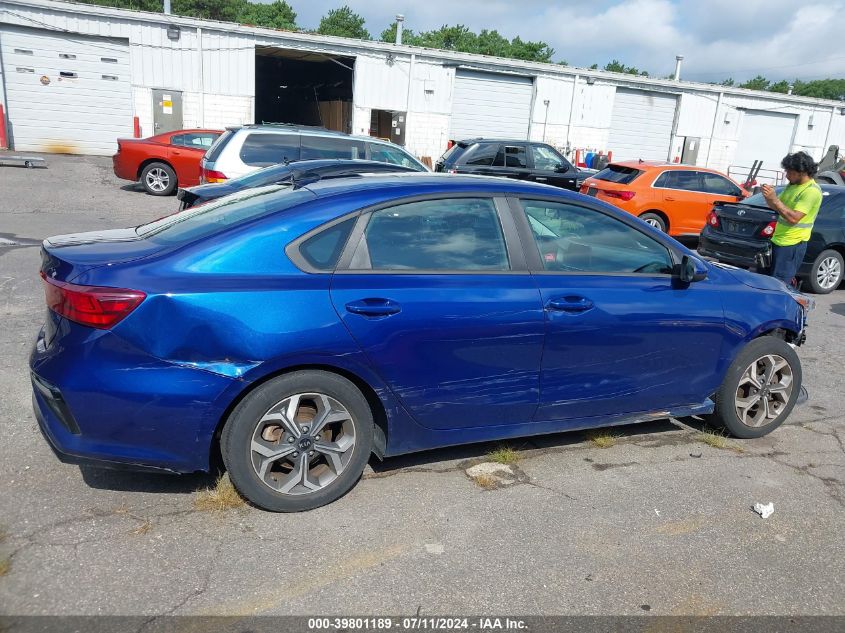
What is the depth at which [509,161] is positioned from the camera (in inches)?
600

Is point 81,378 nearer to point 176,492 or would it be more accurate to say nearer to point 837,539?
point 176,492

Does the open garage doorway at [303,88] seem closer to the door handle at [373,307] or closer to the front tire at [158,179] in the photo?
the front tire at [158,179]

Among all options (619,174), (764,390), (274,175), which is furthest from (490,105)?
(764,390)

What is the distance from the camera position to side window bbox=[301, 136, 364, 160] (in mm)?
10711

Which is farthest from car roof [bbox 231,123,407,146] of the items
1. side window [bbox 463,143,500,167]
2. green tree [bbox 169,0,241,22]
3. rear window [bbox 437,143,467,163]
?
green tree [bbox 169,0,241,22]

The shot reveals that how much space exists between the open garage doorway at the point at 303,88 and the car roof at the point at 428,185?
21.9 m

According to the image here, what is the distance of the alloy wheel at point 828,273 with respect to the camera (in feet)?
31.3

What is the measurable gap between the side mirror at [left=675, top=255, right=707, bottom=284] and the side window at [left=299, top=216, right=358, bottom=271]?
6.55ft

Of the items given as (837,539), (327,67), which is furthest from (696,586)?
(327,67)

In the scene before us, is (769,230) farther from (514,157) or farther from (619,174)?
(514,157)

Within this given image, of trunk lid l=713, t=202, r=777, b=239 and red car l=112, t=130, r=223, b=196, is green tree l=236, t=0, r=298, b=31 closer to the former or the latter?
red car l=112, t=130, r=223, b=196

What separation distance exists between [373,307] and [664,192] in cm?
1061

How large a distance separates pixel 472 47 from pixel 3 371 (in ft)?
249

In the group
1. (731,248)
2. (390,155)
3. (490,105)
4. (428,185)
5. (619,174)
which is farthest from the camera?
(490,105)
